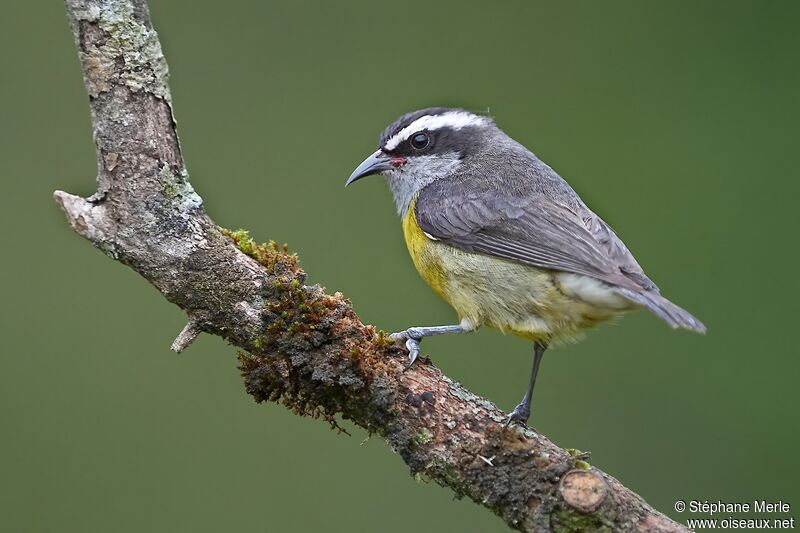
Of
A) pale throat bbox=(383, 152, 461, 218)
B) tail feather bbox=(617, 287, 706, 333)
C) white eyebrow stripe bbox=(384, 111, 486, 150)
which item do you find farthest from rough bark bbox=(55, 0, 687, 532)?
white eyebrow stripe bbox=(384, 111, 486, 150)

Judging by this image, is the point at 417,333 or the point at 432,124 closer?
the point at 417,333

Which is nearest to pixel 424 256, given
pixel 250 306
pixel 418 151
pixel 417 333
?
pixel 417 333

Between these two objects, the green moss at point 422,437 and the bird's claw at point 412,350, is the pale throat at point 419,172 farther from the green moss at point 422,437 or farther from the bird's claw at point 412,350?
the green moss at point 422,437

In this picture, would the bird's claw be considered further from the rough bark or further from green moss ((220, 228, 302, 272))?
green moss ((220, 228, 302, 272))

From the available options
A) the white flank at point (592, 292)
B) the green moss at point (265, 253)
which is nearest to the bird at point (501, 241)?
the white flank at point (592, 292)

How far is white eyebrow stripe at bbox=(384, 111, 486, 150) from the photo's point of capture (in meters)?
4.74

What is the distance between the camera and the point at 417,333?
12.1 feet

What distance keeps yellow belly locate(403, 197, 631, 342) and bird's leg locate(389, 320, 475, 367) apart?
0.05 m

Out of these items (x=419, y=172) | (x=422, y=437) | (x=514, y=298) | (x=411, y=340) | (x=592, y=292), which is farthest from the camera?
(x=419, y=172)

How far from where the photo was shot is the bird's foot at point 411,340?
3408 mm

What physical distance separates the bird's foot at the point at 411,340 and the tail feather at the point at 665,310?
86 cm

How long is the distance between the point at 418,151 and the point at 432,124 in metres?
0.17

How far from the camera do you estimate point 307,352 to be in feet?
10.6

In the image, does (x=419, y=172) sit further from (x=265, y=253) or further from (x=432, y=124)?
(x=265, y=253)
